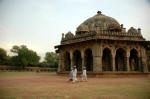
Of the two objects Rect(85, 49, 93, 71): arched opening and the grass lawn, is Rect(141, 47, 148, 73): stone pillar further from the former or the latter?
the grass lawn

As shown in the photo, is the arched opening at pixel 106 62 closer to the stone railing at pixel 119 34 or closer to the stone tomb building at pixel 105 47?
the stone tomb building at pixel 105 47

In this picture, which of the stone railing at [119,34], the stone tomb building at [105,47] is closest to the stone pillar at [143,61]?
the stone tomb building at [105,47]

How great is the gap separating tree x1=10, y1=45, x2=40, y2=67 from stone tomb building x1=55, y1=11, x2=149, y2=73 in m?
32.0

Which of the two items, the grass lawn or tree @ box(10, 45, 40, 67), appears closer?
the grass lawn

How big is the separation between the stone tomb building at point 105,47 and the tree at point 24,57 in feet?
105

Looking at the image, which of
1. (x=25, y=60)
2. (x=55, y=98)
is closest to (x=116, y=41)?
(x=55, y=98)

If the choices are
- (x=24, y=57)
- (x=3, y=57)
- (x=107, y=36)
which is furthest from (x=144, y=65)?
(x=3, y=57)

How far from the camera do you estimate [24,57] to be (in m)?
52.7

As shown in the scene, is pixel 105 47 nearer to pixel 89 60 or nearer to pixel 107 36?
pixel 107 36

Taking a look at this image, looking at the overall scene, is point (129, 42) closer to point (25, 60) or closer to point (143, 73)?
point (143, 73)

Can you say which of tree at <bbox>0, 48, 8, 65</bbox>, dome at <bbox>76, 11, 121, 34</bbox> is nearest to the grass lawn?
dome at <bbox>76, 11, 121, 34</bbox>

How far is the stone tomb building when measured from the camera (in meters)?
18.3

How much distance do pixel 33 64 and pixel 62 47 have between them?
36.0 m

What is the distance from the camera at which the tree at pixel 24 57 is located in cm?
5129
